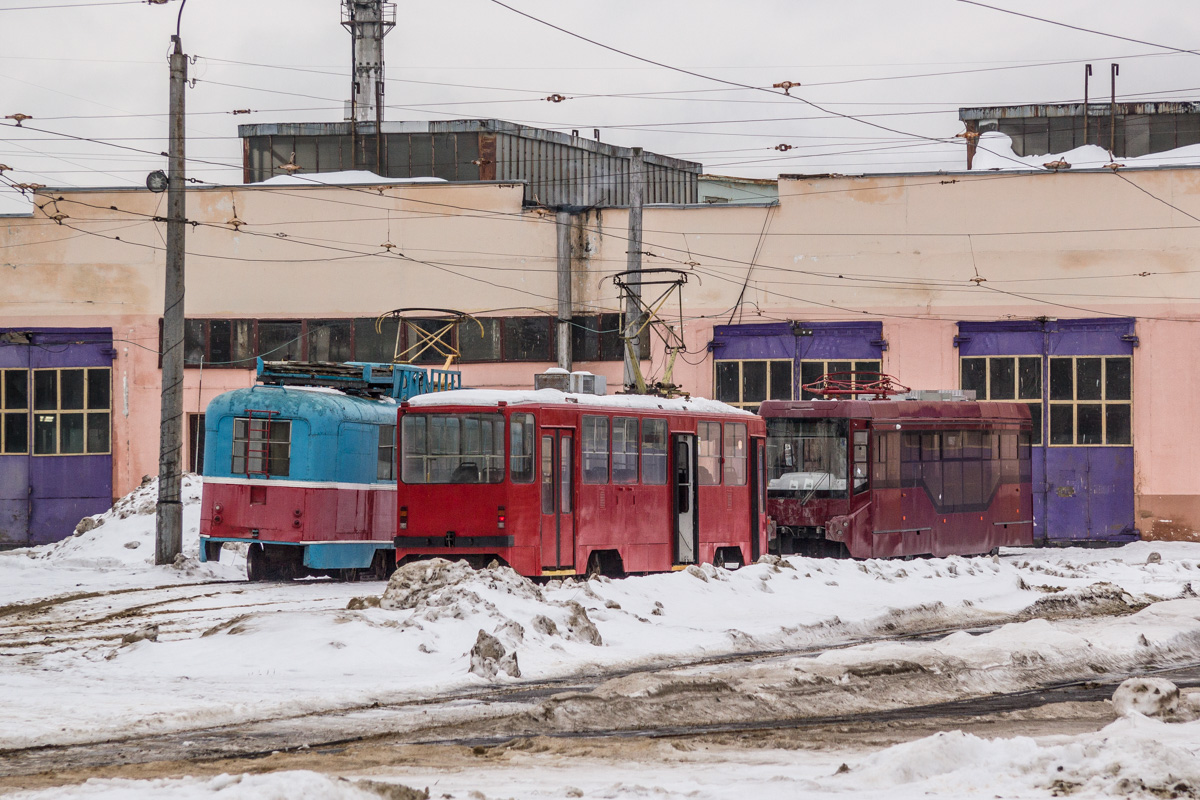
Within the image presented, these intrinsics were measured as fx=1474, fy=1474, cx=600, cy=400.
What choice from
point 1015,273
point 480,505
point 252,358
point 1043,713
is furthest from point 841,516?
point 252,358

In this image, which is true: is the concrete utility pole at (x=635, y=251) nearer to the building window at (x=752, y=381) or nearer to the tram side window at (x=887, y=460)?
the tram side window at (x=887, y=460)

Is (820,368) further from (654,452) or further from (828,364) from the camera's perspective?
(654,452)

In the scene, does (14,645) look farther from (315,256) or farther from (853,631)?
(315,256)

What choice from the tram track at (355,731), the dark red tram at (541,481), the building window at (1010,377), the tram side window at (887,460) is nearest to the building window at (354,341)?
the building window at (1010,377)

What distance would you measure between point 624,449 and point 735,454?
3268 mm

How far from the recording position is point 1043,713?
34.0 ft

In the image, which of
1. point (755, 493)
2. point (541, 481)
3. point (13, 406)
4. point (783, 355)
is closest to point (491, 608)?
point (541, 481)

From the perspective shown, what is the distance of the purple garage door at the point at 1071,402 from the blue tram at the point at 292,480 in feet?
56.4

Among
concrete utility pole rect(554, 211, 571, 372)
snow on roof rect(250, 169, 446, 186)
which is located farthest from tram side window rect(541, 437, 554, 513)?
snow on roof rect(250, 169, 446, 186)

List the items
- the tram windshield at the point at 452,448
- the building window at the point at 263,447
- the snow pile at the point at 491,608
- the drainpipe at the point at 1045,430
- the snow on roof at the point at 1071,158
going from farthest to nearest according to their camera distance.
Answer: the snow on roof at the point at 1071,158
the drainpipe at the point at 1045,430
the building window at the point at 263,447
the tram windshield at the point at 452,448
the snow pile at the point at 491,608

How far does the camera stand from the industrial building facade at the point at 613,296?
3409 cm

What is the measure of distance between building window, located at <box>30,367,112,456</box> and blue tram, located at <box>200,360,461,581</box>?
1465 cm

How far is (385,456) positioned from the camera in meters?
22.9

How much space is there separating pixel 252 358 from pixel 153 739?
90.7 ft
